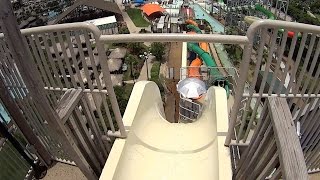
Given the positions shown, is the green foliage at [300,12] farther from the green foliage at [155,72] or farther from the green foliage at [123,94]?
the green foliage at [123,94]

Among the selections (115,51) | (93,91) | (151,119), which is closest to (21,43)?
(93,91)

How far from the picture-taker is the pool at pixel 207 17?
929 inches

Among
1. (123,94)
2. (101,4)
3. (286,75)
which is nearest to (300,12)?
(101,4)

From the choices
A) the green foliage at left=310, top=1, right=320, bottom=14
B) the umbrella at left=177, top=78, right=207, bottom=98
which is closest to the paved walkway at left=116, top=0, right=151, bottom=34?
the green foliage at left=310, top=1, right=320, bottom=14

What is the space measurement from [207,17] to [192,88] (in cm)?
1797

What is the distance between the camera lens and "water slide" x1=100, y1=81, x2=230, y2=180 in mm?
3648

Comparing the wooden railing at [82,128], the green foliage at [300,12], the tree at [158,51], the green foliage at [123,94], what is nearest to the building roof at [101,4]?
the tree at [158,51]

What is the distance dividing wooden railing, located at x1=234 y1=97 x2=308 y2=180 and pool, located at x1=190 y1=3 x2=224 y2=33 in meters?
20.8

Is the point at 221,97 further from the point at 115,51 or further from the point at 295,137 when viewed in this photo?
the point at 115,51

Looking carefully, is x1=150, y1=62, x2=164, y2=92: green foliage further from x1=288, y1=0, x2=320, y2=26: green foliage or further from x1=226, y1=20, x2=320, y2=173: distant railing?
x1=226, y1=20, x2=320, y2=173: distant railing

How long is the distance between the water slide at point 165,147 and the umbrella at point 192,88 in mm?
3490

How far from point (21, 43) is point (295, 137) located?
2.17 meters

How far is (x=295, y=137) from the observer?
8.34ft

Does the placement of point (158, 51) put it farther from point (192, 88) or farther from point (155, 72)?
point (192, 88)
